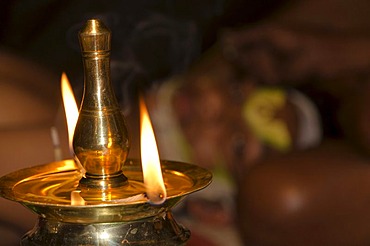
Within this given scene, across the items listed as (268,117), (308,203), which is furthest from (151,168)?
(268,117)

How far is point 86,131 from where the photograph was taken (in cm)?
50

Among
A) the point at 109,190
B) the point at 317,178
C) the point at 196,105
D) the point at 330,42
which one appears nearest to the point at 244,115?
the point at 196,105

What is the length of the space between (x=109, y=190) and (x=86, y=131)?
0.04 m

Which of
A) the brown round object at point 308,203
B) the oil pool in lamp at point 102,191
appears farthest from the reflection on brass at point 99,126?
the brown round object at point 308,203

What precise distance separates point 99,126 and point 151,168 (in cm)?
4

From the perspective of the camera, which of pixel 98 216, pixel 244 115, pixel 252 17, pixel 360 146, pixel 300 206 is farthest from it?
pixel 252 17

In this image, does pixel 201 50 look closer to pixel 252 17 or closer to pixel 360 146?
pixel 252 17

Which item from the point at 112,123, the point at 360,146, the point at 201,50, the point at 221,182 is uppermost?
the point at 112,123

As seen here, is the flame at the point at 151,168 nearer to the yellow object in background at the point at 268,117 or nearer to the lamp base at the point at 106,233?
the lamp base at the point at 106,233

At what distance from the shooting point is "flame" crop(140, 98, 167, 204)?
47 cm

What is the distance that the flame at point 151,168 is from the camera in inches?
18.6

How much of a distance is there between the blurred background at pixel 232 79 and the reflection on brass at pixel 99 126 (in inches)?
44.6

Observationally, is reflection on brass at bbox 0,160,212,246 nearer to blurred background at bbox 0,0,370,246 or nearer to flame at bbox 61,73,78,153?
flame at bbox 61,73,78,153

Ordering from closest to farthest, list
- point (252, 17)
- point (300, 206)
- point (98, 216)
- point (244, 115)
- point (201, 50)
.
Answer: point (98, 216) → point (300, 206) → point (244, 115) → point (201, 50) → point (252, 17)
